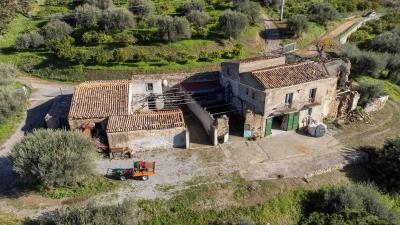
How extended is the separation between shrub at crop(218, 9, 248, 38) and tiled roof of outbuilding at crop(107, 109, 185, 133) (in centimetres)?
2244

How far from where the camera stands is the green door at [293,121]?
3516 centimetres

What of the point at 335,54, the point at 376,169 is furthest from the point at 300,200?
the point at 335,54

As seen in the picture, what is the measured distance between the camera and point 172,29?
49.2 meters

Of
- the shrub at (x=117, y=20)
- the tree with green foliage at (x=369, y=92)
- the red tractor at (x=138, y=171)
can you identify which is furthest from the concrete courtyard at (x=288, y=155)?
the shrub at (x=117, y=20)

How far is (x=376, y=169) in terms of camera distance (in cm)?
3167

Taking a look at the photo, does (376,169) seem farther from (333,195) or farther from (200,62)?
(200,62)

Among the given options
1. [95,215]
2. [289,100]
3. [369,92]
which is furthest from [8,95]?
[369,92]

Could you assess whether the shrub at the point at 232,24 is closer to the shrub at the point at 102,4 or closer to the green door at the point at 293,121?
the shrub at the point at 102,4

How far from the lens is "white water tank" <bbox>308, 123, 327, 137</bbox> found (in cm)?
3509

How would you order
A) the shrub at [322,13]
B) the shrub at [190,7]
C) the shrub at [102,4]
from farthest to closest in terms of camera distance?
the shrub at [322,13] < the shrub at [102,4] < the shrub at [190,7]

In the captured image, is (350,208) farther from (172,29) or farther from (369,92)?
(172,29)

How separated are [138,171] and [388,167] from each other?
69.9 feet

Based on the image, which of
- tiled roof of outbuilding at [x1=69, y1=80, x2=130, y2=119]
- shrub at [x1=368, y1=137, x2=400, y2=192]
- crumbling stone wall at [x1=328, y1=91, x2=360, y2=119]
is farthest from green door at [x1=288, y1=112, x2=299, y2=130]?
tiled roof of outbuilding at [x1=69, y1=80, x2=130, y2=119]

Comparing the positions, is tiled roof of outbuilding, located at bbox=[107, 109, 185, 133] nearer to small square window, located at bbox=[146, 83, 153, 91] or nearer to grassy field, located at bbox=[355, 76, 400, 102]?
small square window, located at bbox=[146, 83, 153, 91]
